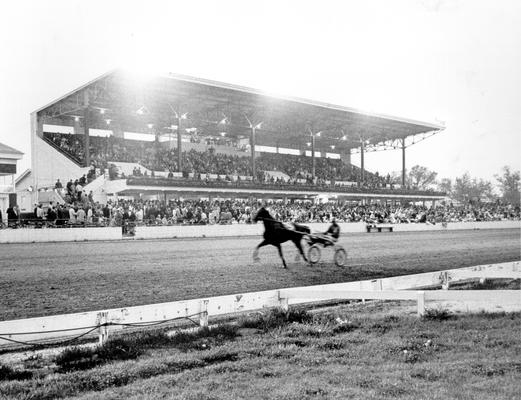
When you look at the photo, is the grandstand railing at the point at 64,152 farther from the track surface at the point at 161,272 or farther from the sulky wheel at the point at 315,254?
the sulky wheel at the point at 315,254

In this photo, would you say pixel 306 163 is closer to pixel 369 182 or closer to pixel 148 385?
pixel 369 182

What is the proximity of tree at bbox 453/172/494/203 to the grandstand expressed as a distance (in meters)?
44.2

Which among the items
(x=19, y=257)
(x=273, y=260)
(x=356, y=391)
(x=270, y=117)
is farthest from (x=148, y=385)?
(x=270, y=117)

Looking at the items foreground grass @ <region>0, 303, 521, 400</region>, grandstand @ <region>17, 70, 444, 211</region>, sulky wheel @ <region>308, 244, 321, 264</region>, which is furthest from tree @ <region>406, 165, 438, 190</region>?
foreground grass @ <region>0, 303, 521, 400</region>

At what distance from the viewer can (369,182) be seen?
183 ft

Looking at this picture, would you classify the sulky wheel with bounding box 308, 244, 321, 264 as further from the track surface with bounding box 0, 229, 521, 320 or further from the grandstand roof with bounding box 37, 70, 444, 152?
the grandstand roof with bounding box 37, 70, 444, 152

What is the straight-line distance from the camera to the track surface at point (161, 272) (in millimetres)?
9242

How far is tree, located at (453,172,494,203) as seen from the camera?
318ft

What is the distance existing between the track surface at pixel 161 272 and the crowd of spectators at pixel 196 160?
742 inches

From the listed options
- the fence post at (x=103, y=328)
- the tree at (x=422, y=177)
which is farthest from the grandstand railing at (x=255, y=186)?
the tree at (x=422, y=177)

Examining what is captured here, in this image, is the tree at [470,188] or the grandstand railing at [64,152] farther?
the tree at [470,188]

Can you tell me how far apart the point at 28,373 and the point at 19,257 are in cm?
1238

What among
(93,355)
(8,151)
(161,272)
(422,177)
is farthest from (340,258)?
(422,177)

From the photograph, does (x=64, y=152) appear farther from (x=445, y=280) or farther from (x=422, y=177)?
(x=422, y=177)
